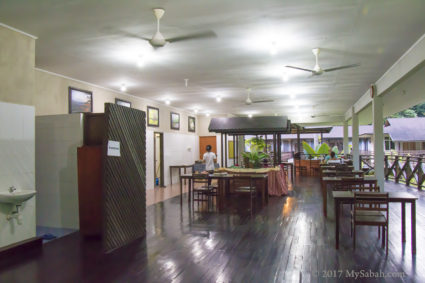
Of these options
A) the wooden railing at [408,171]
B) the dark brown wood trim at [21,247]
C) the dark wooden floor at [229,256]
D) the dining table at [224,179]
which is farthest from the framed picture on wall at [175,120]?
the dark brown wood trim at [21,247]

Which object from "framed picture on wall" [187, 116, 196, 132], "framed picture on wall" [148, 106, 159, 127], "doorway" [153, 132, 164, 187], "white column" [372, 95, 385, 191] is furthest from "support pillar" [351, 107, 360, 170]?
"framed picture on wall" [148, 106, 159, 127]

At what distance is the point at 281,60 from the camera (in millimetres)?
6668

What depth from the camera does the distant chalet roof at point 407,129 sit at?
21.6 meters

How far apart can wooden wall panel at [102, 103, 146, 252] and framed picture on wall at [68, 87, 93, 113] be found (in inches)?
137

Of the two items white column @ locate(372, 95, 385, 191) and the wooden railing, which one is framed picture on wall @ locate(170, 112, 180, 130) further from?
the wooden railing

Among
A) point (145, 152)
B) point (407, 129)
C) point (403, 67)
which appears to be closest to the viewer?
point (145, 152)

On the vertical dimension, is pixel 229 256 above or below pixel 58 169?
below

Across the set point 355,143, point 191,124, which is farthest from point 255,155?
point 191,124

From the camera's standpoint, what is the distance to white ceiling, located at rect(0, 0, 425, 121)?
4.18 metres

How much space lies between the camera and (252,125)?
10.3 meters

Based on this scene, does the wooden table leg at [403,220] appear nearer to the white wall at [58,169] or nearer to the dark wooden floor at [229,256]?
the dark wooden floor at [229,256]

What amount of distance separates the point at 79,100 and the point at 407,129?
2222 cm

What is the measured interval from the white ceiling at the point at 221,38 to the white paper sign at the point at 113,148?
1763 mm

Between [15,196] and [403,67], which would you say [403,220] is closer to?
[403,67]
